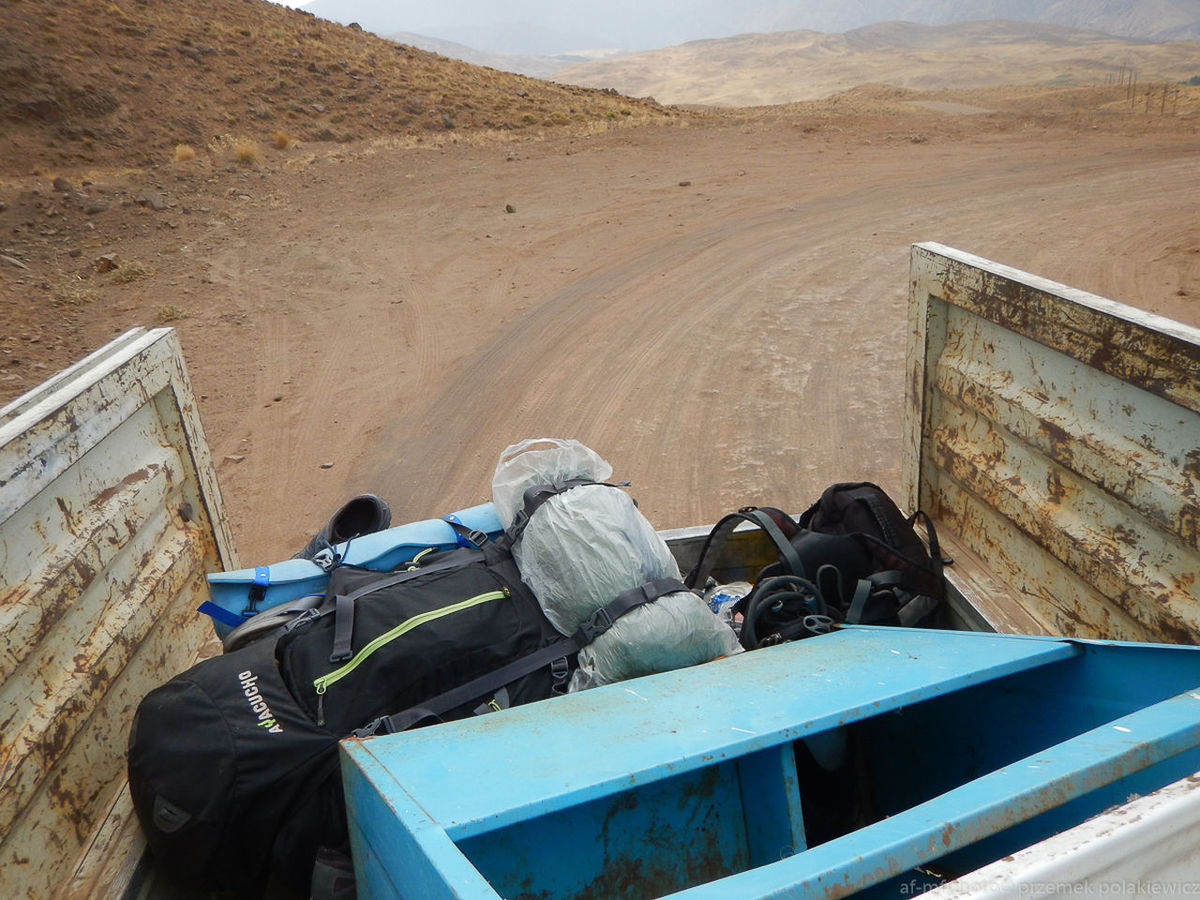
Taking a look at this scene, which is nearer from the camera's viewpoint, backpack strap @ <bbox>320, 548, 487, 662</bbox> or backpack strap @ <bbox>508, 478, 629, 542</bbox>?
backpack strap @ <bbox>320, 548, 487, 662</bbox>

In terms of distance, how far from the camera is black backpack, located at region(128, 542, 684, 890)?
192 cm

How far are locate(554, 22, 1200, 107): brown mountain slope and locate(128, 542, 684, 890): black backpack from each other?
4353 centimetres

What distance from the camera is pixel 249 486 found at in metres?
5.96

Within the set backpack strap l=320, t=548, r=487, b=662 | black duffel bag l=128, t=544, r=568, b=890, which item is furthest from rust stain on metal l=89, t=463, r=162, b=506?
backpack strap l=320, t=548, r=487, b=662

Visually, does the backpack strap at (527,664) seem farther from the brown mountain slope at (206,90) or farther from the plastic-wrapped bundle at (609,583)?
the brown mountain slope at (206,90)

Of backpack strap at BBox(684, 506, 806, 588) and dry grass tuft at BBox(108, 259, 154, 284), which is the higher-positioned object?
dry grass tuft at BBox(108, 259, 154, 284)

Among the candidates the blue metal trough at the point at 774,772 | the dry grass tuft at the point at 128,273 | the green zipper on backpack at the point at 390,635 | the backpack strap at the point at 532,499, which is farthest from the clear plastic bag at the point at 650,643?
the dry grass tuft at the point at 128,273

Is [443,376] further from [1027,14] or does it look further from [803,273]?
Answer: [1027,14]

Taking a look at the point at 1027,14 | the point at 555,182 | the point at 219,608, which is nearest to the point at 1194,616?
the point at 219,608

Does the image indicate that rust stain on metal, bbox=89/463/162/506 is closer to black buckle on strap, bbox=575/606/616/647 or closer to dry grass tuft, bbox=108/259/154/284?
black buckle on strap, bbox=575/606/616/647

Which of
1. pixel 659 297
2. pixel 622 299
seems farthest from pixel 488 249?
pixel 659 297

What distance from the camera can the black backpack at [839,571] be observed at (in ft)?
8.29

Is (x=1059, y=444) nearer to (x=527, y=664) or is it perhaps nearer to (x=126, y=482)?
(x=527, y=664)

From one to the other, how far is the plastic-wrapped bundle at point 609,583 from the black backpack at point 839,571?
175 millimetres
